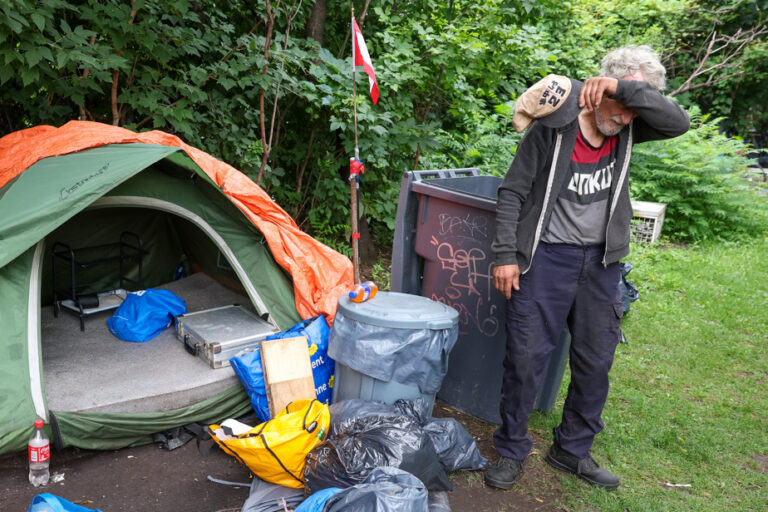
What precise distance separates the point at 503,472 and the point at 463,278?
1.02 meters

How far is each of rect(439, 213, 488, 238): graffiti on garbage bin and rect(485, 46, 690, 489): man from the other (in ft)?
1.40

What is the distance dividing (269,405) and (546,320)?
1.47 m

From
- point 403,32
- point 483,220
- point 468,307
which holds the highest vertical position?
point 403,32

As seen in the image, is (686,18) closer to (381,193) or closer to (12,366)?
(381,193)

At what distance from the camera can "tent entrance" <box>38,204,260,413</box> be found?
295cm

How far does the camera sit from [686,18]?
10.3 m

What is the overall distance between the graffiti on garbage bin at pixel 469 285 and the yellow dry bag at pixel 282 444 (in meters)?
1.03

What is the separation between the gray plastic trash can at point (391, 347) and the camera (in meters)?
2.71

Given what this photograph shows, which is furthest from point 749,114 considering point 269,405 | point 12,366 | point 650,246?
point 12,366

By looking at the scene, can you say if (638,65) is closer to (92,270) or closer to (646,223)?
(92,270)

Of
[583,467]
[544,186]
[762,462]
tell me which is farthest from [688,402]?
[544,186]

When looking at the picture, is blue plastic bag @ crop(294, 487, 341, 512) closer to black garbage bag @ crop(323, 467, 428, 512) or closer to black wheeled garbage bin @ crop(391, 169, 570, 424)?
black garbage bag @ crop(323, 467, 428, 512)

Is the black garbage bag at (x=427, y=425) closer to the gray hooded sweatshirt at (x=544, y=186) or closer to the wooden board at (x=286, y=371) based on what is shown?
the wooden board at (x=286, y=371)

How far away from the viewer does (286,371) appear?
118 inches
